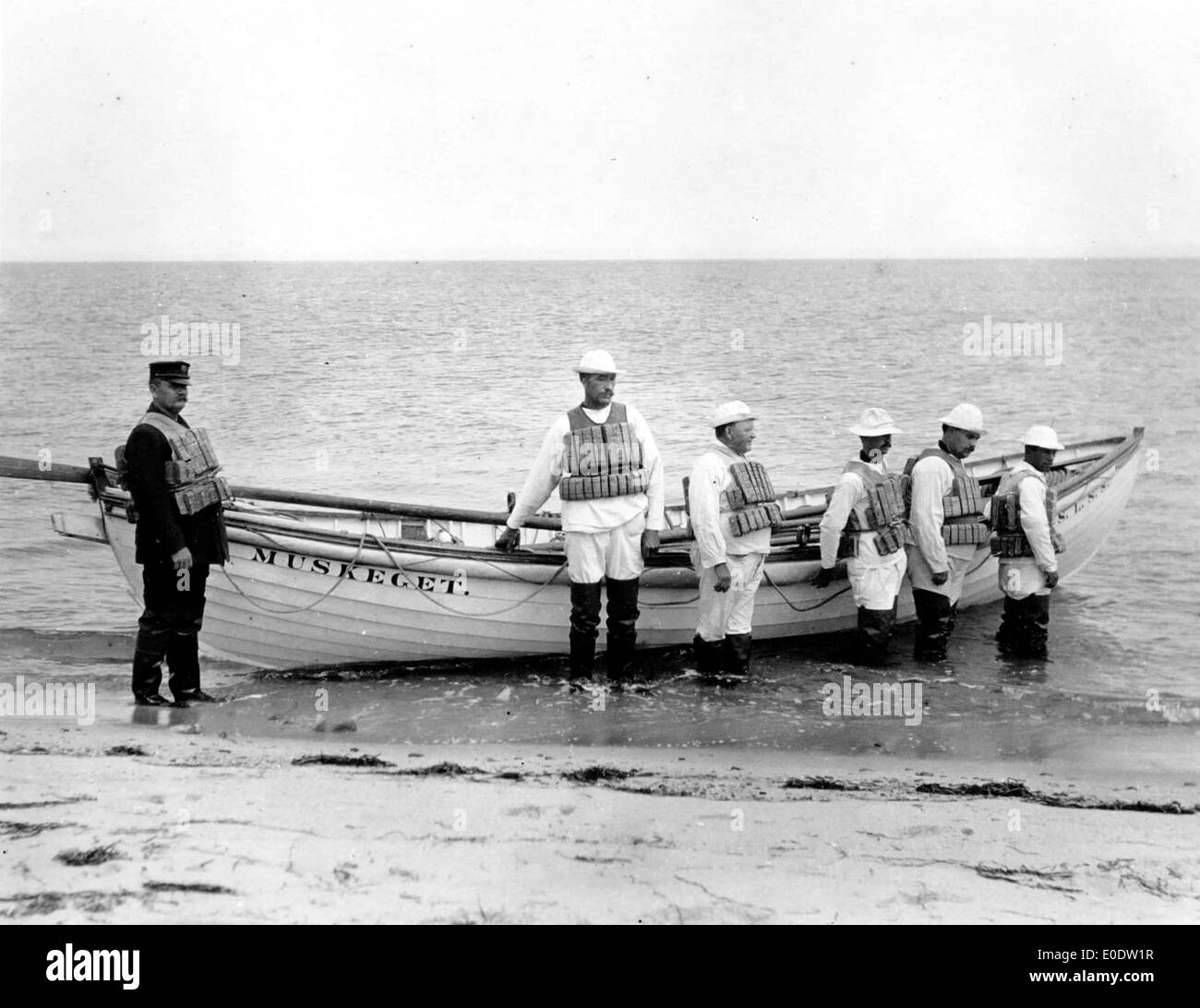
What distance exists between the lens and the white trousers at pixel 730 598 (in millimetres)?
7047

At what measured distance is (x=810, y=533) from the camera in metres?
8.44

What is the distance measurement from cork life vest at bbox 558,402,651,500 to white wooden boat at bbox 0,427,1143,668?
1.02m

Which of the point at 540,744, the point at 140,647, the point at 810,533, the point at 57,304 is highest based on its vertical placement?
the point at 57,304

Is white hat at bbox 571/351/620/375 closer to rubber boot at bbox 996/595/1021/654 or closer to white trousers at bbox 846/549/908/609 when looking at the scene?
white trousers at bbox 846/549/908/609

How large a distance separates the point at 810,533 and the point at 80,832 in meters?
5.66

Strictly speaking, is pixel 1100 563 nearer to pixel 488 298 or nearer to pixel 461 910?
pixel 461 910

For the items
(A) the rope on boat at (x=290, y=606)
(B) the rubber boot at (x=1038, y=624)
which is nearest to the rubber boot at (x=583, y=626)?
(A) the rope on boat at (x=290, y=606)

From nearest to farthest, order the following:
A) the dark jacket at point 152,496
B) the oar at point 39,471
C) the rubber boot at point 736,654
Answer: the dark jacket at point 152,496 → the oar at point 39,471 → the rubber boot at point 736,654

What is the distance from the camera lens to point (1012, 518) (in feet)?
25.3

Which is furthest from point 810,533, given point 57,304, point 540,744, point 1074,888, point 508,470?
point 57,304

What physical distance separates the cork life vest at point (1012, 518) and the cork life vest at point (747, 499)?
1.98 meters

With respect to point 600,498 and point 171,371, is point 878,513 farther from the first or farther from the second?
point 171,371

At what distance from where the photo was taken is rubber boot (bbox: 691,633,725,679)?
732cm

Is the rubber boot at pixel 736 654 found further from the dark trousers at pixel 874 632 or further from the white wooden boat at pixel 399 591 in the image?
the dark trousers at pixel 874 632
